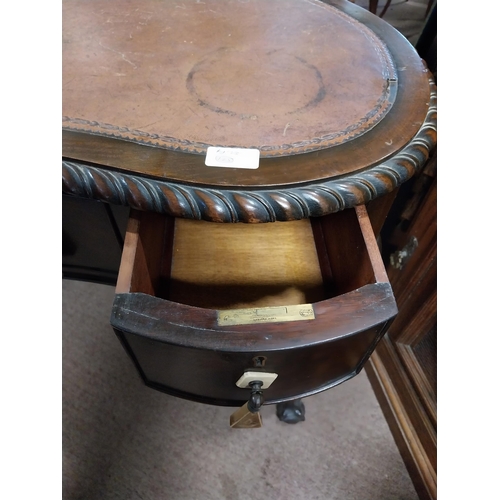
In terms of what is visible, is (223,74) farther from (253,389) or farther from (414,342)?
(414,342)

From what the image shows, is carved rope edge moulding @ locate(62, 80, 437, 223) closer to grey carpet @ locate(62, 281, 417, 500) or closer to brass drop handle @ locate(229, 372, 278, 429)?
brass drop handle @ locate(229, 372, 278, 429)

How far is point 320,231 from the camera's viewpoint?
703 millimetres

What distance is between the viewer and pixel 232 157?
465 mm

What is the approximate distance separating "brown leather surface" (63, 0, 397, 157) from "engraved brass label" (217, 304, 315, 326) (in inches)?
7.2

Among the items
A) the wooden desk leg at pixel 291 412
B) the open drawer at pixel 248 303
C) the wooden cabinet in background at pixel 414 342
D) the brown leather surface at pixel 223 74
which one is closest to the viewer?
the open drawer at pixel 248 303

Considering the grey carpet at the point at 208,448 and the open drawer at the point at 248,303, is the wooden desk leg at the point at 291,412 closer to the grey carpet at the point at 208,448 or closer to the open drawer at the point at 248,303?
the grey carpet at the point at 208,448

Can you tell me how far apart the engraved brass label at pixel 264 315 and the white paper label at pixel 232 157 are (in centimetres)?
17

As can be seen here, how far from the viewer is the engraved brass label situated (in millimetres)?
398

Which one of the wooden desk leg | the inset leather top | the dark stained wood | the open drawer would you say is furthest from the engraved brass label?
the wooden desk leg

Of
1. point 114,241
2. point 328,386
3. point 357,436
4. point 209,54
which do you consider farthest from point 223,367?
point 357,436

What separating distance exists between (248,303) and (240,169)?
0.23m

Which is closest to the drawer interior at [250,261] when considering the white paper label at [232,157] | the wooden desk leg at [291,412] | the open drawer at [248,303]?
the open drawer at [248,303]

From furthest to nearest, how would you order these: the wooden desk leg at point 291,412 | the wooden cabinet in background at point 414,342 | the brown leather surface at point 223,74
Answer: the wooden desk leg at point 291,412
the wooden cabinet in background at point 414,342
the brown leather surface at point 223,74

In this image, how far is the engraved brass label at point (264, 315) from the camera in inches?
15.7
